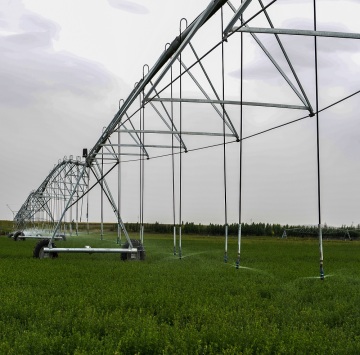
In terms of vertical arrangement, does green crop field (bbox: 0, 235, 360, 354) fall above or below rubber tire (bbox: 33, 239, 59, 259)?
below

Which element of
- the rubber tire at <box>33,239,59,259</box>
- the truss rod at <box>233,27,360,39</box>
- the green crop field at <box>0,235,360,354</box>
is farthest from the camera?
the rubber tire at <box>33,239,59,259</box>

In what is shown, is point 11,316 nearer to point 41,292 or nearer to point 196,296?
point 41,292

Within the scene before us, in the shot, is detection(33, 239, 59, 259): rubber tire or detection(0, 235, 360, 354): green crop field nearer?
detection(0, 235, 360, 354): green crop field

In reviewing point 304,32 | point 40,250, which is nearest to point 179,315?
point 304,32

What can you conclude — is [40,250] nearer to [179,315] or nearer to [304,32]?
[304,32]

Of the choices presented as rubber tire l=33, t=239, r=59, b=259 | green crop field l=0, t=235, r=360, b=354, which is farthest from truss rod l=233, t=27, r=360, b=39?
rubber tire l=33, t=239, r=59, b=259

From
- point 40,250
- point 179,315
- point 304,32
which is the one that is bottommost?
point 179,315

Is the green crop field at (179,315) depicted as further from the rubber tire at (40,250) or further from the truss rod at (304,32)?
the rubber tire at (40,250)

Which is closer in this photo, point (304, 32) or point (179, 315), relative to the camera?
point (179, 315)

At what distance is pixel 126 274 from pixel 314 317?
6.80m

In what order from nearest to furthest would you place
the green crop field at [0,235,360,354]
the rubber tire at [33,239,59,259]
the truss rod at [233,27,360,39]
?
the green crop field at [0,235,360,354] < the truss rod at [233,27,360,39] < the rubber tire at [33,239,59,259]

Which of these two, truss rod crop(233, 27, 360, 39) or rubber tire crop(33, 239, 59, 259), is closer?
truss rod crop(233, 27, 360, 39)

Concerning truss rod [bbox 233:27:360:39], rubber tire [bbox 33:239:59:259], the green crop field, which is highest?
truss rod [bbox 233:27:360:39]

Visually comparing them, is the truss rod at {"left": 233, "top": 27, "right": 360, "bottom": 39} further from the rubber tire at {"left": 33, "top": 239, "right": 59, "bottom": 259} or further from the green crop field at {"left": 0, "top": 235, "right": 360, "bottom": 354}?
the rubber tire at {"left": 33, "top": 239, "right": 59, "bottom": 259}
